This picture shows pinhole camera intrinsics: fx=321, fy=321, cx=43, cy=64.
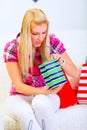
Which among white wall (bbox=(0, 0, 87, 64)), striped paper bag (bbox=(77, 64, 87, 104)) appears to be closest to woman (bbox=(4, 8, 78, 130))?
striped paper bag (bbox=(77, 64, 87, 104))

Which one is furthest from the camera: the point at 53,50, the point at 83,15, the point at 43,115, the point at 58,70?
the point at 83,15

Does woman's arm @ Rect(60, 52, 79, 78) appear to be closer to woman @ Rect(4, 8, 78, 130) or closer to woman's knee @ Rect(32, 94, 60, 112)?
woman @ Rect(4, 8, 78, 130)

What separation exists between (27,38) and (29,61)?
12 cm

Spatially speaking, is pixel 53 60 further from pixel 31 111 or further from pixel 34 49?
pixel 31 111

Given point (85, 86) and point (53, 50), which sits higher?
point (53, 50)

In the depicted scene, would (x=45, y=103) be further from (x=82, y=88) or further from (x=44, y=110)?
(x=82, y=88)

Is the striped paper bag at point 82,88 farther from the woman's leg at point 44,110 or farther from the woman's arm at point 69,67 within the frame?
the woman's leg at point 44,110

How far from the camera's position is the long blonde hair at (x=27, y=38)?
1540 millimetres

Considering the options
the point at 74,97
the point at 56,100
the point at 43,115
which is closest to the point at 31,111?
the point at 43,115


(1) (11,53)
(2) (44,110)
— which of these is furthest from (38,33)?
(2) (44,110)

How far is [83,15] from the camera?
1965 mm

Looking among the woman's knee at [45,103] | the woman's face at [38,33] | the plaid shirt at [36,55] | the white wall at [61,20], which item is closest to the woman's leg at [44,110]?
the woman's knee at [45,103]

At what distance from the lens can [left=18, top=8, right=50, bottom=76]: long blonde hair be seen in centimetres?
154

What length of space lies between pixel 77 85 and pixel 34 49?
0.32 metres
